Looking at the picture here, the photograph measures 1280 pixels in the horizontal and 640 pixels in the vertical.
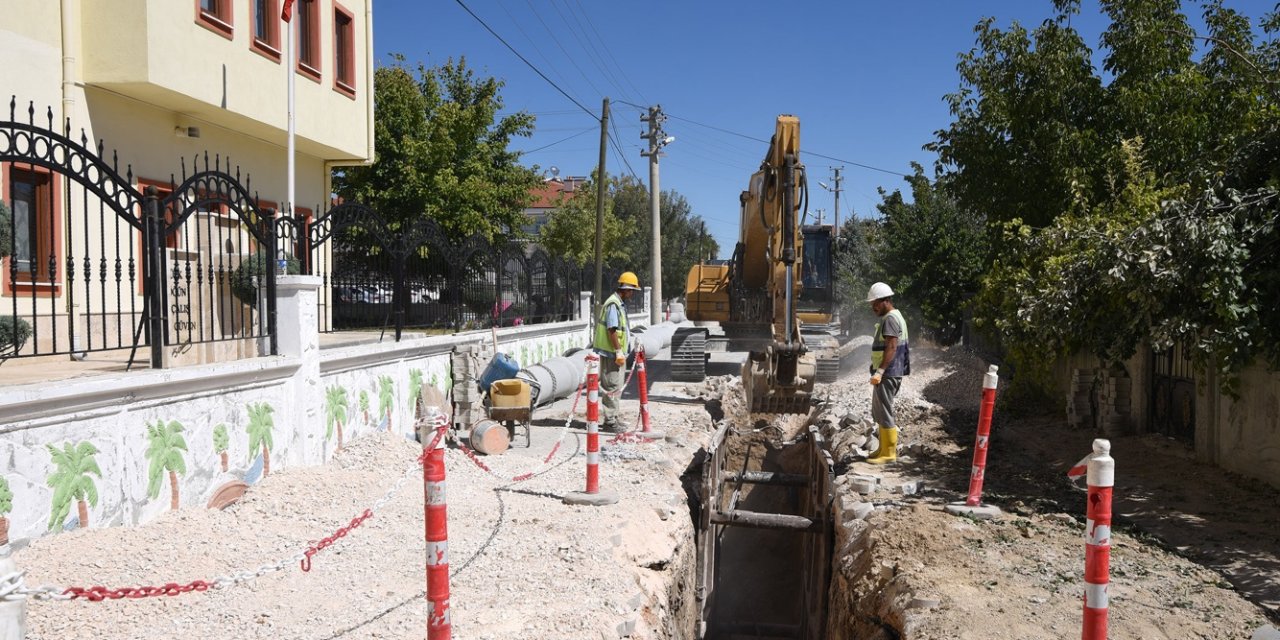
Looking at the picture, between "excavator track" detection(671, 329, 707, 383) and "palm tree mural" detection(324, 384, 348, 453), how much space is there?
8816 millimetres

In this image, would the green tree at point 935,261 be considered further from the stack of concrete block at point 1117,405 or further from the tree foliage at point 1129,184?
the stack of concrete block at point 1117,405

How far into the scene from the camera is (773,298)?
11672 mm

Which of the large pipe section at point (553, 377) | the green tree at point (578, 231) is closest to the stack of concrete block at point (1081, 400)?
the large pipe section at point (553, 377)

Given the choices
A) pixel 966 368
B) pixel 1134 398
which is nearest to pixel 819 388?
pixel 966 368

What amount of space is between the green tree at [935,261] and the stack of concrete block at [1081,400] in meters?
10.3

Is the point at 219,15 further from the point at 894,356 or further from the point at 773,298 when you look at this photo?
the point at 894,356

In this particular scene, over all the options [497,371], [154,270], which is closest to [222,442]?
[154,270]

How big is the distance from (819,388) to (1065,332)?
7.98m

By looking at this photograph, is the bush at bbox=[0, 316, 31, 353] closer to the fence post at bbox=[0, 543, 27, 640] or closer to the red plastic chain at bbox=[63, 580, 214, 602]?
the red plastic chain at bbox=[63, 580, 214, 602]

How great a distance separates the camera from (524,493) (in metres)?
7.15

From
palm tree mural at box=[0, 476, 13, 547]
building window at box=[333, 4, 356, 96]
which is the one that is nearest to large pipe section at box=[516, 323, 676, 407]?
palm tree mural at box=[0, 476, 13, 547]

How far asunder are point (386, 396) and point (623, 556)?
3.90m

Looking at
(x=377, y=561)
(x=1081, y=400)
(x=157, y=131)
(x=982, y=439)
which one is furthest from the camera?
(x=157, y=131)

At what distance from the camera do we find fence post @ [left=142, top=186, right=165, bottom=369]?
561cm
